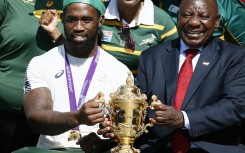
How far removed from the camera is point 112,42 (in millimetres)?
5770

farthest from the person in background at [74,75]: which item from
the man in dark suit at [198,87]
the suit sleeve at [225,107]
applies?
the suit sleeve at [225,107]

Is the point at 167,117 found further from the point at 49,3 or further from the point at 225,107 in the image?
the point at 49,3

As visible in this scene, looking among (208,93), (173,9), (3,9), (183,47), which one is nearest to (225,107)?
(208,93)

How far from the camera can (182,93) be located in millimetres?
4867

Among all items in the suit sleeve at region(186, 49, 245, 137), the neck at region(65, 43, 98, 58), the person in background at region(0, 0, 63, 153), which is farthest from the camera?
the person in background at region(0, 0, 63, 153)

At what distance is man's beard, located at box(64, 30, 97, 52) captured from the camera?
508cm

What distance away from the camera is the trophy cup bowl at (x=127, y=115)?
14.6ft

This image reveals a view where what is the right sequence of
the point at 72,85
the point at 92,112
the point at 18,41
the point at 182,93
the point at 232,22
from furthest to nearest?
Result: the point at 232,22
the point at 18,41
the point at 72,85
the point at 182,93
the point at 92,112

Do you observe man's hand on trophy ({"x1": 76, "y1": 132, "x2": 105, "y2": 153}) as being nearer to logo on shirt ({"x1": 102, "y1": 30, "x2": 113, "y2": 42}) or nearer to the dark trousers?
logo on shirt ({"x1": 102, "y1": 30, "x2": 113, "y2": 42})

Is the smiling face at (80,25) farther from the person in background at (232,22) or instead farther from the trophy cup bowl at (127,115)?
the person in background at (232,22)

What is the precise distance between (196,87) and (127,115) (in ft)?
2.03

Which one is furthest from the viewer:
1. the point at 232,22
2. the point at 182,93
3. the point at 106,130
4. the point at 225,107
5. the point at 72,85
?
the point at 232,22

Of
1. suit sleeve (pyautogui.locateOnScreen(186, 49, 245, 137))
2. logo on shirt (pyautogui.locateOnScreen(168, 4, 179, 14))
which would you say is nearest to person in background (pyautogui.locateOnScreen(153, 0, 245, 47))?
logo on shirt (pyautogui.locateOnScreen(168, 4, 179, 14))

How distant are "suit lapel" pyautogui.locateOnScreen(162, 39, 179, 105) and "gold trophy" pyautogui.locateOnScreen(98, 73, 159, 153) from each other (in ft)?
1.37
